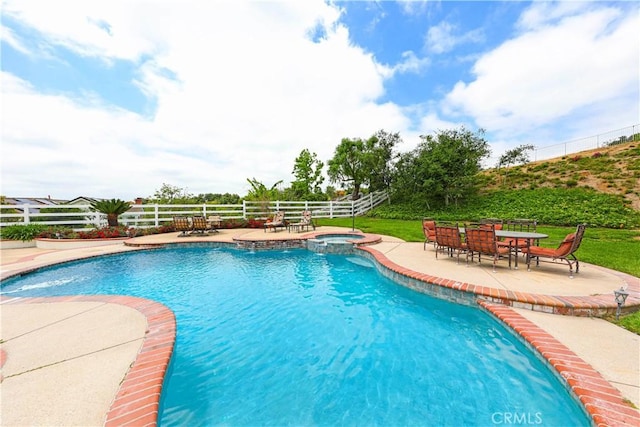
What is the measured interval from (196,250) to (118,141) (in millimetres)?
9627

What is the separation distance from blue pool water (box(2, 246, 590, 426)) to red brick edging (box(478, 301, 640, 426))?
0.15 meters

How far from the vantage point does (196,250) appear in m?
9.82

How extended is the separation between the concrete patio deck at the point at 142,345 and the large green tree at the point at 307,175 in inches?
947

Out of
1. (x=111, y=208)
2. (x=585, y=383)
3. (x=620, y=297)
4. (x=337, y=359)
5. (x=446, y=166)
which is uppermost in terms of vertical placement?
(x=446, y=166)

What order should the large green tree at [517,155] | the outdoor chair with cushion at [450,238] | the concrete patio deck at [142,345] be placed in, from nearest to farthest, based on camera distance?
1. the concrete patio deck at [142,345]
2. the outdoor chair with cushion at [450,238]
3. the large green tree at [517,155]

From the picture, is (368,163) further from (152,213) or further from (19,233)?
(19,233)

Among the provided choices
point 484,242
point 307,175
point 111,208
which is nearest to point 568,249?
point 484,242

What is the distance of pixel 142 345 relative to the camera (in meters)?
2.73

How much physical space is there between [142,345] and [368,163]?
23201 mm

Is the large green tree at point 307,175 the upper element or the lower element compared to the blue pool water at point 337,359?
upper

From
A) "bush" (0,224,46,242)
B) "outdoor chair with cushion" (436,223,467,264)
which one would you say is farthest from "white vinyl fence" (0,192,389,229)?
"outdoor chair with cushion" (436,223,467,264)

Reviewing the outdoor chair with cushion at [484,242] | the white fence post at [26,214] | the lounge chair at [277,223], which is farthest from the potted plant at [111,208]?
the outdoor chair with cushion at [484,242]

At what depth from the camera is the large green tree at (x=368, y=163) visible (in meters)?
24.3

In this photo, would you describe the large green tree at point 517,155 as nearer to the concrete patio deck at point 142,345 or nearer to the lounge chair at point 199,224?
the concrete patio deck at point 142,345
